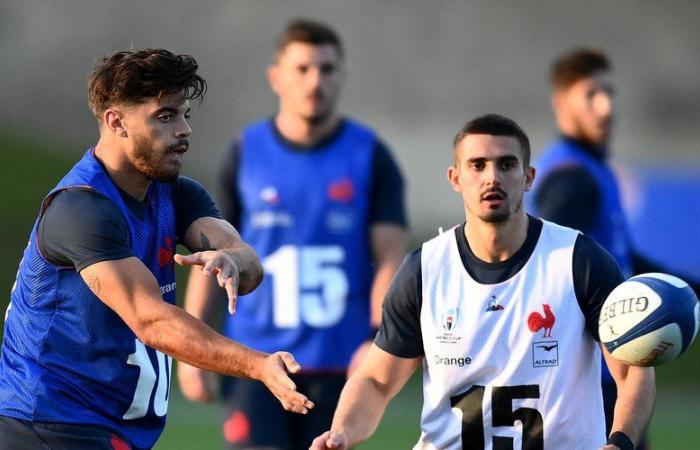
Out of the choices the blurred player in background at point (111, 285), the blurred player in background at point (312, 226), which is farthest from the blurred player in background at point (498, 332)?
the blurred player in background at point (312, 226)

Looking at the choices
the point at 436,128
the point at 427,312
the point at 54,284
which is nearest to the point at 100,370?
the point at 54,284

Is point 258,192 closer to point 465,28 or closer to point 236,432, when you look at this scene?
point 236,432

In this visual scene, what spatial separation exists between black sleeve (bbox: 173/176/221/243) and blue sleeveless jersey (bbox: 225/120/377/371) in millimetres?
2446

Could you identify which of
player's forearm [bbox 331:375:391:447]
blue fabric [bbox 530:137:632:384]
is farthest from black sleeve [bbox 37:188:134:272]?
blue fabric [bbox 530:137:632:384]

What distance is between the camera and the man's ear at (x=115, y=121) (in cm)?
484

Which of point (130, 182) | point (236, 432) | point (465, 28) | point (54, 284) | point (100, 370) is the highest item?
point (465, 28)

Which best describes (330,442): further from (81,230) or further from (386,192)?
(386,192)

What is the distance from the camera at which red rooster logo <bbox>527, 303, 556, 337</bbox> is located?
5.23 m

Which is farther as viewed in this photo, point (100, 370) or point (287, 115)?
point (287, 115)

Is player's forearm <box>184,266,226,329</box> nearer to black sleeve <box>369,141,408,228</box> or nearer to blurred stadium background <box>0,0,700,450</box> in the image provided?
black sleeve <box>369,141,408,228</box>

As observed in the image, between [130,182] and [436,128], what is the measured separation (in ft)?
42.6

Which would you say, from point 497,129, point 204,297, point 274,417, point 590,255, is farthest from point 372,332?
point 590,255

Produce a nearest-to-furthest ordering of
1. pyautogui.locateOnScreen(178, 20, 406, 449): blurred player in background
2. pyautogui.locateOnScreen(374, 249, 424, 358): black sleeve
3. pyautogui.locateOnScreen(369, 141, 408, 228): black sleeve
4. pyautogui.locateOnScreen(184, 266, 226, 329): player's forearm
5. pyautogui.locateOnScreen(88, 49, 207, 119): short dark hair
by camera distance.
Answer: pyautogui.locateOnScreen(88, 49, 207, 119): short dark hair < pyautogui.locateOnScreen(374, 249, 424, 358): black sleeve < pyautogui.locateOnScreen(184, 266, 226, 329): player's forearm < pyautogui.locateOnScreen(178, 20, 406, 449): blurred player in background < pyautogui.locateOnScreen(369, 141, 408, 228): black sleeve

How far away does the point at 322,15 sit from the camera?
1791cm
